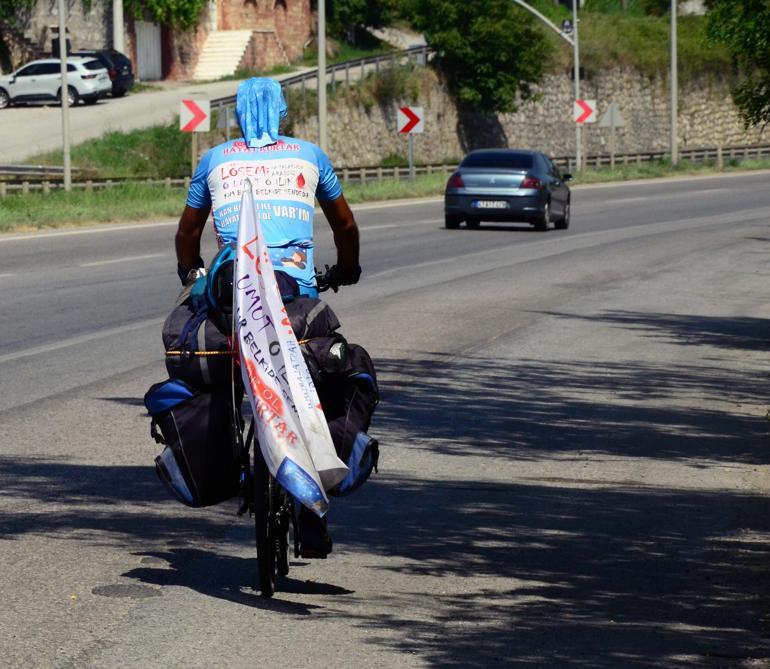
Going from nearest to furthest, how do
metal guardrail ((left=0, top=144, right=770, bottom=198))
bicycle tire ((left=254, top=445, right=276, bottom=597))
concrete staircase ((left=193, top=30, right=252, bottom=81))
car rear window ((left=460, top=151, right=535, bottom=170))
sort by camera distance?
bicycle tire ((left=254, top=445, right=276, bottom=597)), car rear window ((left=460, top=151, right=535, bottom=170)), metal guardrail ((left=0, top=144, right=770, bottom=198)), concrete staircase ((left=193, top=30, right=252, bottom=81))

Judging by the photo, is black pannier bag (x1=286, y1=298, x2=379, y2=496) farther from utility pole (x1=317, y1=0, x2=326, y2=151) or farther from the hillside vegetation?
the hillside vegetation

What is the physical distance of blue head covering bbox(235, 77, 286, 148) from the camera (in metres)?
6.83

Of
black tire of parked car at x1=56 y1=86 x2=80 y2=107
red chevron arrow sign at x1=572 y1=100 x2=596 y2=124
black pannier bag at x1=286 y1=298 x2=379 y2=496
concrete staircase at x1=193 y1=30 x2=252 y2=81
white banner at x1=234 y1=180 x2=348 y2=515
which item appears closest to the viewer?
white banner at x1=234 y1=180 x2=348 y2=515

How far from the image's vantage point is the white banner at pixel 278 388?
20.2ft

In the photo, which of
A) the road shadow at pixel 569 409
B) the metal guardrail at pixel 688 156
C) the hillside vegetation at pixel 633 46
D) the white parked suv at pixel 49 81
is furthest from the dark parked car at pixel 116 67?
the road shadow at pixel 569 409

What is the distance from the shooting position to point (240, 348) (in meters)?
6.21

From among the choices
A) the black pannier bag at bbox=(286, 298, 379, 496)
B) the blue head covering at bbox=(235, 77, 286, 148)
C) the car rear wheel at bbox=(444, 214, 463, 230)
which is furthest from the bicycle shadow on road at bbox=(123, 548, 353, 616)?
the car rear wheel at bbox=(444, 214, 463, 230)

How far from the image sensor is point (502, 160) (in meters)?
34.5

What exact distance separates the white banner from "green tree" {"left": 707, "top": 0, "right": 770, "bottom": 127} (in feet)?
29.1

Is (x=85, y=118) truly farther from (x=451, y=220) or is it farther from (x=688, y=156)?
(x=451, y=220)

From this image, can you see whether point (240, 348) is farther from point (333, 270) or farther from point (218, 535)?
point (218, 535)

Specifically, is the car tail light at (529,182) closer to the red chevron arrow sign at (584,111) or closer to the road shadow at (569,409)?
the road shadow at (569,409)

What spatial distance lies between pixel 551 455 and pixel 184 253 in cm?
350

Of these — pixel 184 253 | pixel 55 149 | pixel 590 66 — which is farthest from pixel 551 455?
pixel 590 66
